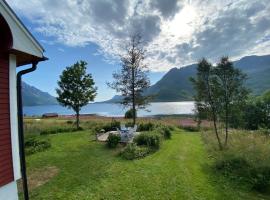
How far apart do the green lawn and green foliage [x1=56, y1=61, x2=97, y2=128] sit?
39.2ft

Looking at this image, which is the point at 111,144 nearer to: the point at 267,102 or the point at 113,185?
the point at 113,185

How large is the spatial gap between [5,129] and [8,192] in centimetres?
122

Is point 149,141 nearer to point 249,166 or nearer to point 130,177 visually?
point 130,177

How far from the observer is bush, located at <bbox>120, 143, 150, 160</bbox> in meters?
12.7

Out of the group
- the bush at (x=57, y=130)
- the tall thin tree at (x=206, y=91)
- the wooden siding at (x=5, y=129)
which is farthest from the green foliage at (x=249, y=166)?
the bush at (x=57, y=130)

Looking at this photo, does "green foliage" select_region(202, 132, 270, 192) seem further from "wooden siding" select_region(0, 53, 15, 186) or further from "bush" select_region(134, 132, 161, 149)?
"wooden siding" select_region(0, 53, 15, 186)

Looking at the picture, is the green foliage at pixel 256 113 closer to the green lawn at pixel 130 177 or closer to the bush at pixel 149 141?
the bush at pixel 149 141

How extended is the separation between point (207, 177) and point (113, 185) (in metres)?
3.95

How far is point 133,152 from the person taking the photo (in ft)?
43.0

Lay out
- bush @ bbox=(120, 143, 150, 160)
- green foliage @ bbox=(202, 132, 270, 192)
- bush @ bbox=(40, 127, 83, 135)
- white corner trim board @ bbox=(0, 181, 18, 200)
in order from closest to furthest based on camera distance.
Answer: white corner trim board @ bbox=(0, 181, 18, 200) → green foliage @ bbox=(202, 132, 270, 192) → bush @ bbox=(120, 143, 150, 160) → bush @ bbox=(40, 127, 83, 135)

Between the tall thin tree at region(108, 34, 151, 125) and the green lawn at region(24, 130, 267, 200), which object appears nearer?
the green lawn at region(24, 130, 267, 200)

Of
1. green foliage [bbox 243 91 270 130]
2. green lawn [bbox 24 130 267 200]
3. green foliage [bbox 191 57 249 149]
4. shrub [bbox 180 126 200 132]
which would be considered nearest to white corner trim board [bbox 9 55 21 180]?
green lawn [bbox 24 130 267 200]

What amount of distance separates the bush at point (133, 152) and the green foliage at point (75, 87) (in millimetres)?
13307

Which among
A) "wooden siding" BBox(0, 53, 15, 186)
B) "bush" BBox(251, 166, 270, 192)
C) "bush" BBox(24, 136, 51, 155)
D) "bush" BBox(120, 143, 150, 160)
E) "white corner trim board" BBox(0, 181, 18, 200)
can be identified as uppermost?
"wooden siding" BBox(0, 53, 15, 186)
